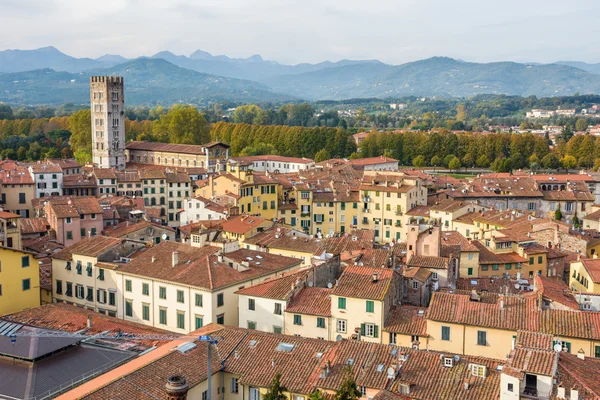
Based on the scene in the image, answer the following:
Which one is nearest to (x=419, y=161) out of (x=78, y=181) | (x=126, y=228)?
(x=78, y=181)

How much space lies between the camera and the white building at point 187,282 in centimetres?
3528

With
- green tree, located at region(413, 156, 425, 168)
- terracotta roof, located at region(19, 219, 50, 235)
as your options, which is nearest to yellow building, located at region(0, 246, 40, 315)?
terracotta roof, located at region(19, 219, 50, 235)

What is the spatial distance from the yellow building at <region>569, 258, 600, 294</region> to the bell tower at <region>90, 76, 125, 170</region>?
273ft

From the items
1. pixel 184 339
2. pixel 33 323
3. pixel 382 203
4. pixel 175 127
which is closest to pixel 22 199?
pixel 382 203

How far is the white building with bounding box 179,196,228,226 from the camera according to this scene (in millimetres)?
62500

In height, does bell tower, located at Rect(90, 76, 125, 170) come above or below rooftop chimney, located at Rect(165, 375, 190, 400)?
above

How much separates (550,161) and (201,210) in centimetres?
7768

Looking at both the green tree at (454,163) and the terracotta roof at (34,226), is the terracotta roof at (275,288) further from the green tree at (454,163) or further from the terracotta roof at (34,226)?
the green tree at (454,163)

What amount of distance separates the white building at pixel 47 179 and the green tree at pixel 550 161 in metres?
81.6

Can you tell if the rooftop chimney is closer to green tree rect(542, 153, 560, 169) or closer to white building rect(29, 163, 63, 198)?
white building rect(29, 163, 63, 198)

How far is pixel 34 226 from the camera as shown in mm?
52969

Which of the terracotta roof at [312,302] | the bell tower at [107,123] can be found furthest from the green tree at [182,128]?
the terracotta roof at [312,302]

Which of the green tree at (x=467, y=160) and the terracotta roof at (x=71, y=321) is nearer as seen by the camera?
the terracotta roof at (x=71, y=321)

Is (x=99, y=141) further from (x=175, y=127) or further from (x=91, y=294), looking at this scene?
(x=91, y=294)
